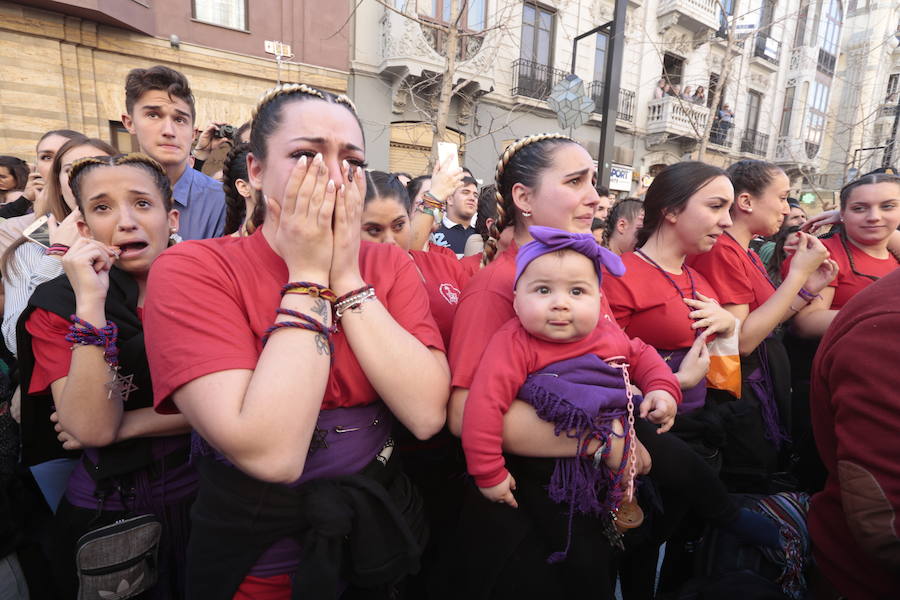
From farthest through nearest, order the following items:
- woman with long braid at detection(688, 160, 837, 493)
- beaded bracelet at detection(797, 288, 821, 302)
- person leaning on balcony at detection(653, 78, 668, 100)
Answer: person leaning on balcony at detection(653, 78, 668, 100) → beaded bracelet at detection(797, 288, 821, 302) → woman with long braid at detection(688, 160, 837, 493)

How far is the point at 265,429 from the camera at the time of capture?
107cm

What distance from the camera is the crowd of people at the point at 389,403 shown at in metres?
1.21

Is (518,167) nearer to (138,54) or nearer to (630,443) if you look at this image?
(630,443)

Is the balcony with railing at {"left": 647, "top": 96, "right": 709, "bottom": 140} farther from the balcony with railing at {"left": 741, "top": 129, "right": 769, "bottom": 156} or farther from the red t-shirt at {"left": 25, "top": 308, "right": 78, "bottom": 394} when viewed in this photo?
the red t-shirt at {"left": 25, "top": 308, "right": 78, "bottom": 394}

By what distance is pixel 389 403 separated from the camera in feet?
4.25

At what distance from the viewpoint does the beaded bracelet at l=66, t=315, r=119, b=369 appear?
149cm

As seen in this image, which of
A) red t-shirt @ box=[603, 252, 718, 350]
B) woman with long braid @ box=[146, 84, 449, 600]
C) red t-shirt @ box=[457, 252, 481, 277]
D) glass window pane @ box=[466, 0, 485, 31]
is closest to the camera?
woman with long braid @ box=[146, 84, 449, 600]

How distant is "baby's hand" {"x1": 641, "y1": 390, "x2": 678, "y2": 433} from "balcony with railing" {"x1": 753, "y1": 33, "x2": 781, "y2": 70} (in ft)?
76.6

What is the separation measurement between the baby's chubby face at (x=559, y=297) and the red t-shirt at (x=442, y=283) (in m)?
0.53

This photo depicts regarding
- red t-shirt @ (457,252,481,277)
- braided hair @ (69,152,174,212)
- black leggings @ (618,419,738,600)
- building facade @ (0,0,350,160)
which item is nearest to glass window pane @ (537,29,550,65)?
building facade @ (0,0,350,160)

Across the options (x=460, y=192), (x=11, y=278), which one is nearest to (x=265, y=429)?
(x=11, y=278)

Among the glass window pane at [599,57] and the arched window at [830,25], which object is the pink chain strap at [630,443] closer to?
the glass window pane at [599,57]

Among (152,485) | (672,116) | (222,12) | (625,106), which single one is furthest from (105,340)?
(672,116)

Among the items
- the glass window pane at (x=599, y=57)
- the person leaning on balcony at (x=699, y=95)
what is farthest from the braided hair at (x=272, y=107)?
the person leaning on balcony at (x=699, y=95)
